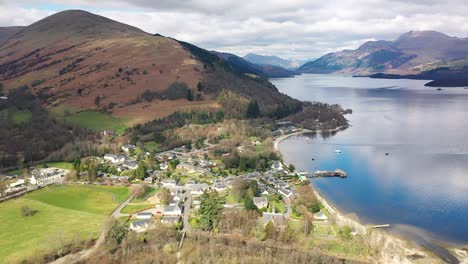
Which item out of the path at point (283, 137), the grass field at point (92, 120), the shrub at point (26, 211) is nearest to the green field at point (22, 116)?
the grass field at point (92, 120)

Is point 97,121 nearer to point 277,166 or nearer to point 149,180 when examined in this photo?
point 149,180

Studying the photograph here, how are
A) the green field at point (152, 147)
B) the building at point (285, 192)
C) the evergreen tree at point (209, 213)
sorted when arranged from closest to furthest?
1. the evergreen tree at point (209, 213)
2. the building at point (285, 192)
3. the green field at point (152, 147)

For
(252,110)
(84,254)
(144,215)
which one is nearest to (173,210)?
(144,215)

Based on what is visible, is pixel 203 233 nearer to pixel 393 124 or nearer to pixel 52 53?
pixel 393 124

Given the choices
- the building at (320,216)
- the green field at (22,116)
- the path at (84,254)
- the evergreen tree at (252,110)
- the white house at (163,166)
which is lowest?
the building at (320,216)

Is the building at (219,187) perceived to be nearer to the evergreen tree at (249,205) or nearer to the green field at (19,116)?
the evergreen tree at (249,205)
